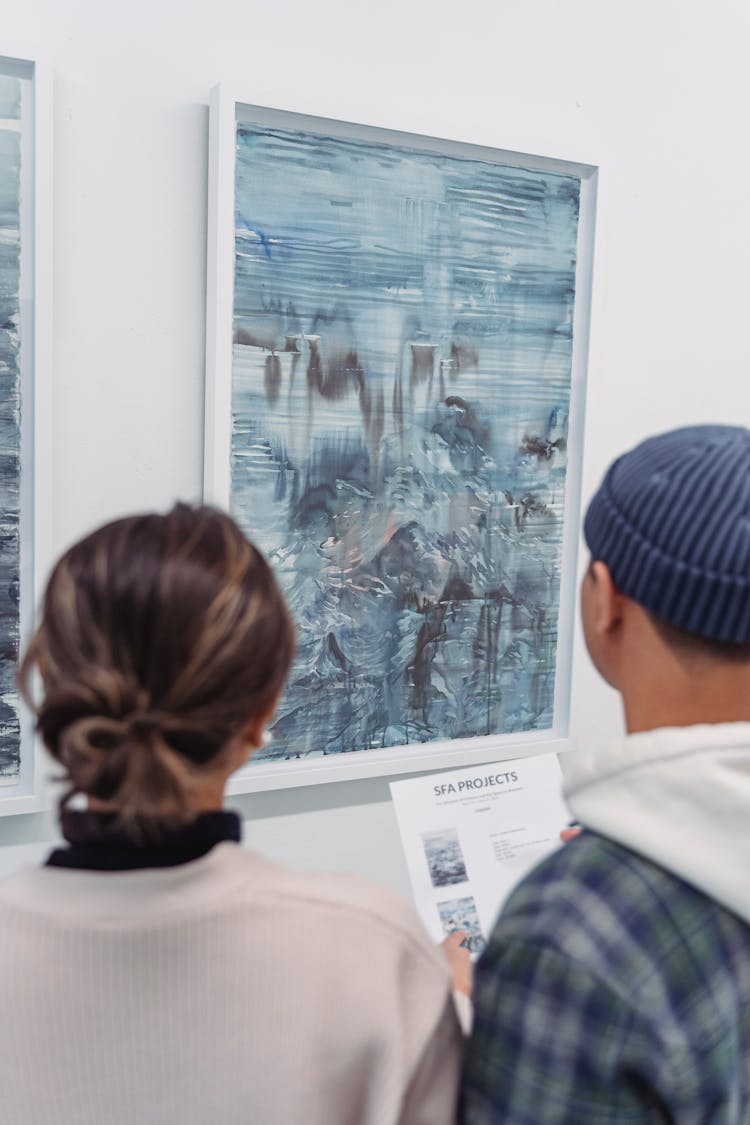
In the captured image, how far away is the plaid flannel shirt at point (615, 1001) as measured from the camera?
606mm

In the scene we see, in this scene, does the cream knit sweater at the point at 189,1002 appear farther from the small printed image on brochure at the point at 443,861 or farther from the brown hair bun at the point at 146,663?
the small printed image on brochure at the point at 443,861

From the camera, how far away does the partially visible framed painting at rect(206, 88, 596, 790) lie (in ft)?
4.23

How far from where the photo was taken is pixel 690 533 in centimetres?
64

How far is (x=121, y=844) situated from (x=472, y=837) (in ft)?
1.96

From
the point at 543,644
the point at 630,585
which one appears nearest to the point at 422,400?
the point at 543,644

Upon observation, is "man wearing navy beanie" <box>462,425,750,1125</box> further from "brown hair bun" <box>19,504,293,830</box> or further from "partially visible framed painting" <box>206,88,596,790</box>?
"partially visible framed painting" <box>206,88,596,790</box>

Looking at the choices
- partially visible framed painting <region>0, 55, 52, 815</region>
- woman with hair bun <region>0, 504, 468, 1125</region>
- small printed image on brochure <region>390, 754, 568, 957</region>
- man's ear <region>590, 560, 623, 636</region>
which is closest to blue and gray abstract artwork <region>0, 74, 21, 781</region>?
partially visible framed painting <region>0, 55, 52, 815</region>

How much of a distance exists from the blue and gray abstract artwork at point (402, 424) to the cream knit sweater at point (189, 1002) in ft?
2.48

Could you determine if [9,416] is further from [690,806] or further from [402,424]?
[690,806]

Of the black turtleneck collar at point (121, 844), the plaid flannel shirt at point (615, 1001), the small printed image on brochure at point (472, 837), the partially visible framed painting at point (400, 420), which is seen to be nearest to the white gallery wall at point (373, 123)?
the partially visible framed painting at point (400, 420)

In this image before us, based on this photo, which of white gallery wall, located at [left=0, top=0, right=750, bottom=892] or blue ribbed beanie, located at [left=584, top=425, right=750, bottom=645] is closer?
blue ribbed beanie, located at [left=584, top=425, right=750, bottom=645]

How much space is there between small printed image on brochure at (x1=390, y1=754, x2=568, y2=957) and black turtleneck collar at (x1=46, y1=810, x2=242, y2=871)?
478 mm

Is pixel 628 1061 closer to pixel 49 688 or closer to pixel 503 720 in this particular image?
pixel 49 688

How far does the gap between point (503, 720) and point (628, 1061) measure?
3.18ft
